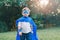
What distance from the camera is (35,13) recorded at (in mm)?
22078

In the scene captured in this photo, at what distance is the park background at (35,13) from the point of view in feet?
66.7

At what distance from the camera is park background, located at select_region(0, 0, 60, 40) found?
20.3 metres

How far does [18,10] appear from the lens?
861 inches

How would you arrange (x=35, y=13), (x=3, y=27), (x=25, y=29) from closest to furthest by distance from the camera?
(x=25, y=29) < (x=3, y=27) < (x=35, y=13)

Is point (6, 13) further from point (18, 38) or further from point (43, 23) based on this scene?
point (18, 38)

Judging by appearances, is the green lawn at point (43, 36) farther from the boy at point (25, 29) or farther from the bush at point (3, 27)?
the boy at point (25, 29)

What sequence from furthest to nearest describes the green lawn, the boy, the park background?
the park background → the green lawn → the boy

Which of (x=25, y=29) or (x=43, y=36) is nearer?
(x=25, y=29)

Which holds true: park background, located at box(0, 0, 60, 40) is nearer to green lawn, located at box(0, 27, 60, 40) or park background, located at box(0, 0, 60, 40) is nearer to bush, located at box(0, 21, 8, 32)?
bush, located at box(0, 21, 8, 32)

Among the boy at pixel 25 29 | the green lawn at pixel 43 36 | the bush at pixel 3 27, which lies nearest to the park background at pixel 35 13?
the bush at pixel 3 27

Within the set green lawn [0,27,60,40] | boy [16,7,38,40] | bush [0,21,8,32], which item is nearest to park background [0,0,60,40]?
bush [0,21,8,32]

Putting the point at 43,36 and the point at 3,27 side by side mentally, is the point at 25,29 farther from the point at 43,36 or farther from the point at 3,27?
the point at 3,27

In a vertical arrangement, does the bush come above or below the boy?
below

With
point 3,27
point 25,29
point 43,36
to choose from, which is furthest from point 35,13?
point 25,29
